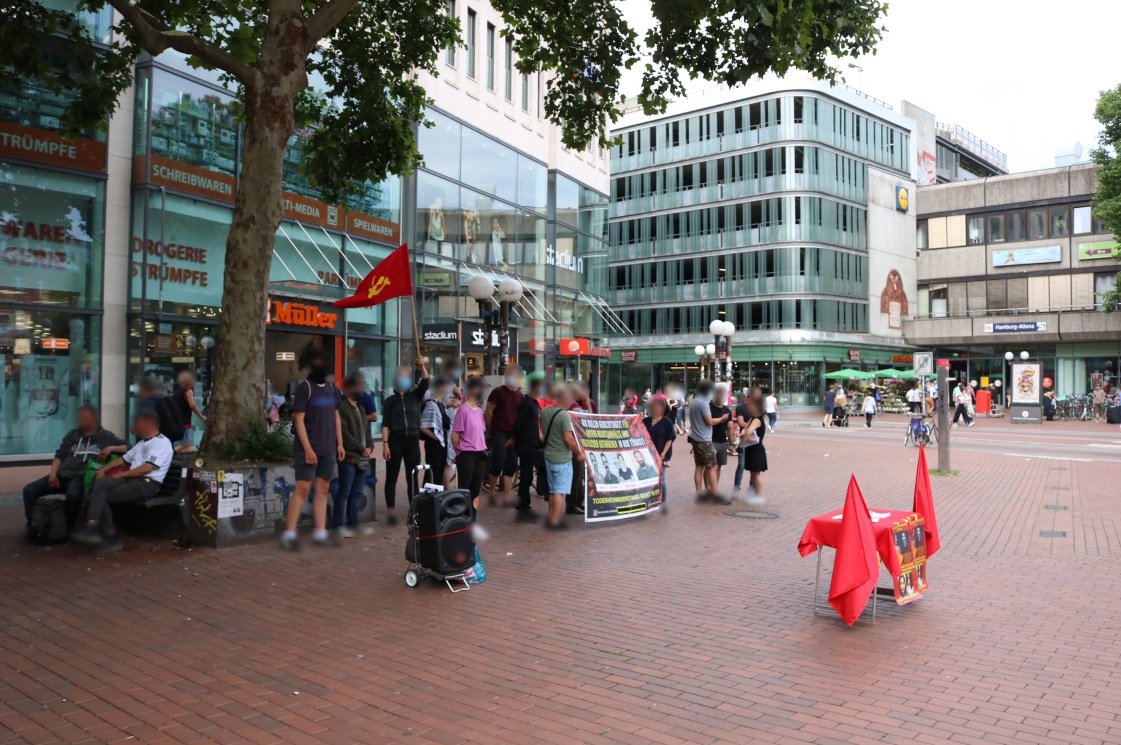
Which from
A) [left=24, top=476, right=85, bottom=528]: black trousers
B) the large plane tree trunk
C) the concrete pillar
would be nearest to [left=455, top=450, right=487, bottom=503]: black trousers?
the large plane tree trunk

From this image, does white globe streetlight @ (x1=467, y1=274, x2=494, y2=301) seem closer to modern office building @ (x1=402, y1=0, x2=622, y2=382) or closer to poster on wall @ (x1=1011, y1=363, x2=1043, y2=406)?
modern office building @ (x1=402, y1=0, x2=622, y2=382)

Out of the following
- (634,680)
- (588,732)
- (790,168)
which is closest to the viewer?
(588,732)

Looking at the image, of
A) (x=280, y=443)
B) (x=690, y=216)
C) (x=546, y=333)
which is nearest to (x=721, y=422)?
(x=280, y=443)

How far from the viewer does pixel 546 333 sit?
32.7 meters

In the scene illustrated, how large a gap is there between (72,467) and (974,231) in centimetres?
5844

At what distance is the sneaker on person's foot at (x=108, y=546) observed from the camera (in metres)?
8.51

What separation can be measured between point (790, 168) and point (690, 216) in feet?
24.3

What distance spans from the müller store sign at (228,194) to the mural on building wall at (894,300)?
4195 centimetres

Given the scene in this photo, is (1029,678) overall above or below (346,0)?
below

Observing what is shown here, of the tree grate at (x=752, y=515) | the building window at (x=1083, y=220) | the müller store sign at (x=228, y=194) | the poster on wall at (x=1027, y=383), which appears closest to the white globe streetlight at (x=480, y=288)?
the müller store sign at (x=228, y=194)

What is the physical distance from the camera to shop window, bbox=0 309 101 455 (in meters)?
15.6

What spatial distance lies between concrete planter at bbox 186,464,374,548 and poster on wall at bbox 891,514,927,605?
242 inches

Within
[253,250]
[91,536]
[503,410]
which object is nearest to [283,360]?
[503,410]

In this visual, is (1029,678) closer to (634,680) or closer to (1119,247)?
(634,680)
